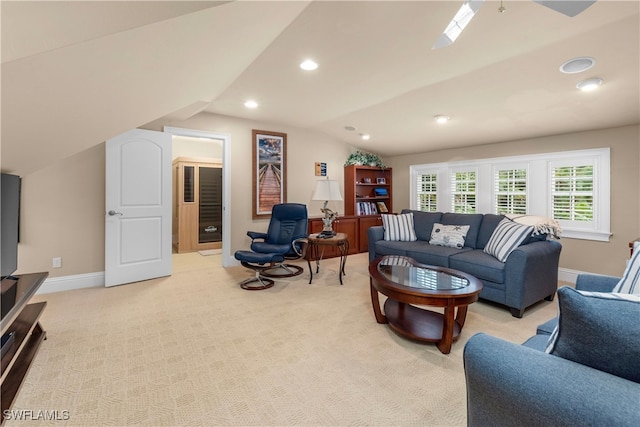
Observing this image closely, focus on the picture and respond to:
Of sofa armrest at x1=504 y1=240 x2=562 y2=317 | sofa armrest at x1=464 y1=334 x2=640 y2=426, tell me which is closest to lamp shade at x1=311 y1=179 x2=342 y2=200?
sofa armrest at x1=504 y1=240 x2=562 y2=317

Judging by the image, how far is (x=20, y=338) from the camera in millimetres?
1729

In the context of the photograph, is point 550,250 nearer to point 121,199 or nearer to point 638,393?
point 638,393

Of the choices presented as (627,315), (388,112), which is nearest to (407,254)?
(388,112)

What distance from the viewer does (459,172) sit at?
512 cm

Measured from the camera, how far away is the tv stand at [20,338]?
4.84 ft

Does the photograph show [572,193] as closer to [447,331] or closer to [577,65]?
[577,65]

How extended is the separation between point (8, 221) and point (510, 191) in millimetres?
5778

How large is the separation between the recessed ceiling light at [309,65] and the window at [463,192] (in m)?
3.56

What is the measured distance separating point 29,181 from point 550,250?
5.62 m

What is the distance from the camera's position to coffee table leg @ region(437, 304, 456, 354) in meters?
1.95

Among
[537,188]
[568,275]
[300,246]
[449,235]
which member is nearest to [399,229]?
[449,235]

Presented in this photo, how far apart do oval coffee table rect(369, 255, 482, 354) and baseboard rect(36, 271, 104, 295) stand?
11.1 ft

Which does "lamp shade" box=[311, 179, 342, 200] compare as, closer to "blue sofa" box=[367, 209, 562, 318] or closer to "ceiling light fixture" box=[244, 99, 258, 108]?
"blue sofa" box=[367, 209, 562, 318]

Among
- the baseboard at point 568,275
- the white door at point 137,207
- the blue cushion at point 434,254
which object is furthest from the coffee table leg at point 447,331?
the white door at point 137,207
